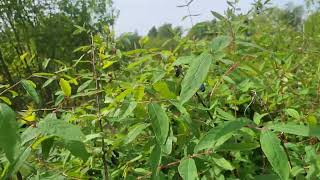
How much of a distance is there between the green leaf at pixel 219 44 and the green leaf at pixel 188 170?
0.30m

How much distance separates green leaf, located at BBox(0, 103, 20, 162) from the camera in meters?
0.94

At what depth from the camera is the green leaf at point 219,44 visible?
3.29 ft

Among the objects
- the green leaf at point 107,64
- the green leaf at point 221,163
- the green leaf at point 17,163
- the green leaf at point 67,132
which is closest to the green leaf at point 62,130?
the green leaf at point 67,132

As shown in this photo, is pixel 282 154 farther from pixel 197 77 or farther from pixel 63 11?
pixel 63 11

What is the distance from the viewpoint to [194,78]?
923mm

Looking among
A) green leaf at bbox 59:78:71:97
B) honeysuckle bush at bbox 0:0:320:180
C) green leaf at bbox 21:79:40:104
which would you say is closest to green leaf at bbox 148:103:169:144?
honeysuckle bush at bbox 0:0:320:180

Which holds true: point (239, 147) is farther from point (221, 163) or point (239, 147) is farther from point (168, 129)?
point (168, 129)

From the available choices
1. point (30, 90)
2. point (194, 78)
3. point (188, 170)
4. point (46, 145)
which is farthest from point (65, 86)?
point (194, 78)

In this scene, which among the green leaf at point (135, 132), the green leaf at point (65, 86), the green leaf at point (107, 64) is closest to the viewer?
the green leaf at point (135, 132)

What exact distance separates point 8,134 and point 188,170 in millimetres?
421

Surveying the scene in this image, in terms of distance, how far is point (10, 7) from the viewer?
28.9ft

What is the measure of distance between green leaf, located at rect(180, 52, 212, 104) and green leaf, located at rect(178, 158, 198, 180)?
0.78 ft

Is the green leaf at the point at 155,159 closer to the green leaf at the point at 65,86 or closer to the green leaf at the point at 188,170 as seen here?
the green leaf at the point at 188,170

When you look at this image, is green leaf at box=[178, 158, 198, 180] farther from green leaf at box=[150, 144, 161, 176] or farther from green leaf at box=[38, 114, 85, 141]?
green leaf at box=[38, 114, 85, 141]
